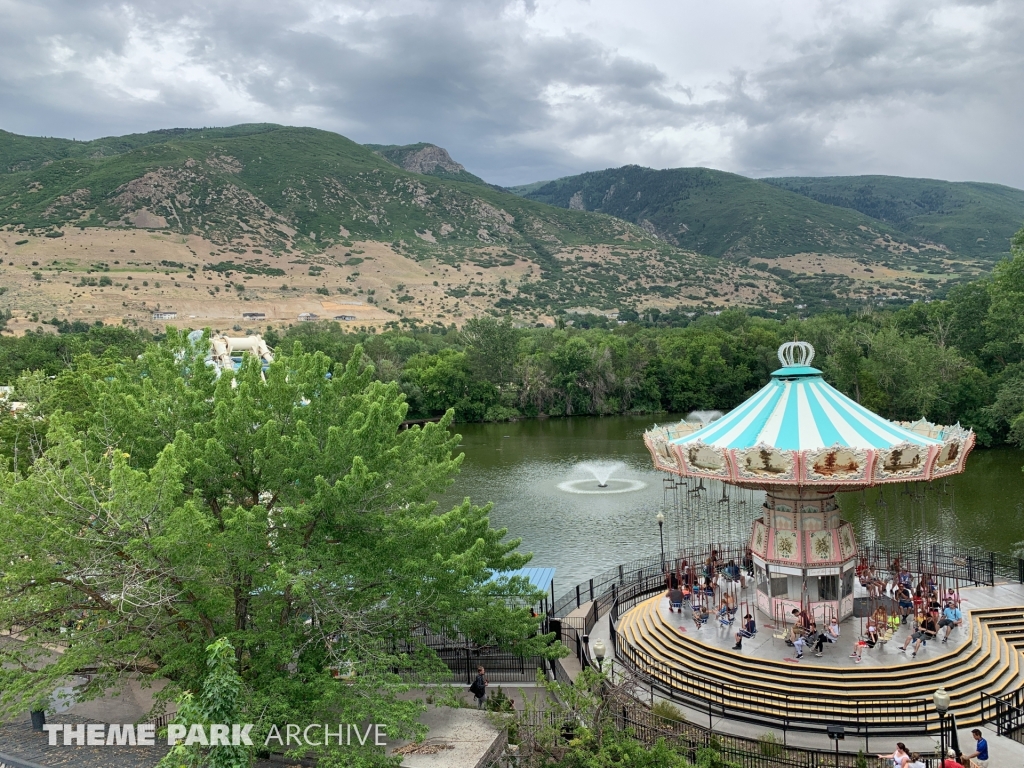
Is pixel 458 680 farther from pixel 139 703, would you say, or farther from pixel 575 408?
pixel 575 408

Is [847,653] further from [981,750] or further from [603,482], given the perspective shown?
[603,482]

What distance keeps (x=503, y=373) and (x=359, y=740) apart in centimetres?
6128

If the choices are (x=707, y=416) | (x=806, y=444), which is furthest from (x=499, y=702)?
(x=707, y=416)

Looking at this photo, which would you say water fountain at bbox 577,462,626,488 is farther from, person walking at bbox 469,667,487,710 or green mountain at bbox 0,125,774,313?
green mountain at bbox 0,125,774,313

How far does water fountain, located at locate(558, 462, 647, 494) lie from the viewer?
39.1 meters

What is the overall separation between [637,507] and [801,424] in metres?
19.3

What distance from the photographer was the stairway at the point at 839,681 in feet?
44.9

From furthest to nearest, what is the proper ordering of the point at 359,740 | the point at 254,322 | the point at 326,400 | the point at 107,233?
1. the point at 107,233
2. the point at 254,322
3. the point at 326,400
4. the point at 359,740

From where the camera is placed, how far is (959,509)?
33094mm

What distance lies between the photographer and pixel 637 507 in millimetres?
35312

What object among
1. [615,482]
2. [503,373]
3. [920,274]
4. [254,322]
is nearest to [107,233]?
[254,322]

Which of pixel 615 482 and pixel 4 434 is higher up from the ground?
pixel 4 434

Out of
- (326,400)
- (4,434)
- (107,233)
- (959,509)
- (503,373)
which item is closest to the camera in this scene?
(326,400)

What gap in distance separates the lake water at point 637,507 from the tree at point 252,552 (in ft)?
31.1
